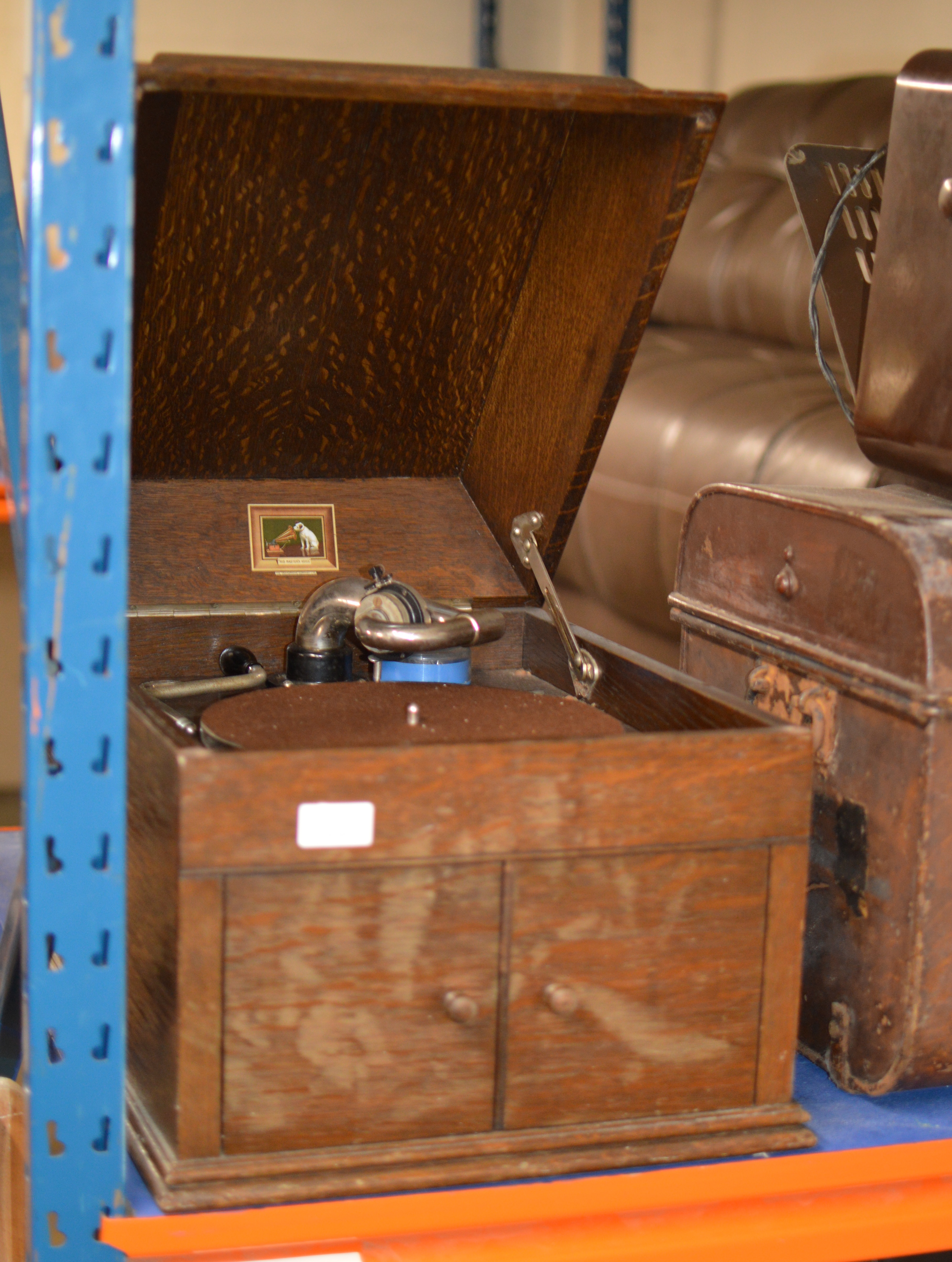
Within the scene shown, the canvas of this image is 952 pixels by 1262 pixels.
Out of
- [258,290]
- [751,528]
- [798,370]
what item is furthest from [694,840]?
[798,370]

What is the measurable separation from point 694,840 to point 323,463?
0.73 meters

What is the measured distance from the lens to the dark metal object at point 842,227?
4.53 feet

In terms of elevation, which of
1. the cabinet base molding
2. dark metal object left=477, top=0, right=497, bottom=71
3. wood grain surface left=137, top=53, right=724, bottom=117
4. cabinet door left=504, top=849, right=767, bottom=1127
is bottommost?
the cabinet base molding

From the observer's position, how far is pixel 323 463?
4.97 ft

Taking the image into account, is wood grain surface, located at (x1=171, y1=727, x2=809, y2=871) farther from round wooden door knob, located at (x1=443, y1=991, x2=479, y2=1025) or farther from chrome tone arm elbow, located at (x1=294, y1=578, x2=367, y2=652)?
chrome tone arm elbow, located at (x1=294, y1=578, x2=367, y2=652)

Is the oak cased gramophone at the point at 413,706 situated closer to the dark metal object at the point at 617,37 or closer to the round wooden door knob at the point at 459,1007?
Answer: the round wooden door knob at the point at 459,1007

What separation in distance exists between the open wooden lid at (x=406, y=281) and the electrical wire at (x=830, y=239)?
0.24 m

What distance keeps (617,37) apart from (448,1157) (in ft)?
10.7

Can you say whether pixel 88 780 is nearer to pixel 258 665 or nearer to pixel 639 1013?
pixel 639 1013

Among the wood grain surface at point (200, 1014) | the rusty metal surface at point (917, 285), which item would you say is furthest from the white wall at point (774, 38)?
the wood grain surface at point (200, 1014)

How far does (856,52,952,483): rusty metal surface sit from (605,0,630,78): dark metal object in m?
2.51

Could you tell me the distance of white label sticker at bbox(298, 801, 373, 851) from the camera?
86 centimetres

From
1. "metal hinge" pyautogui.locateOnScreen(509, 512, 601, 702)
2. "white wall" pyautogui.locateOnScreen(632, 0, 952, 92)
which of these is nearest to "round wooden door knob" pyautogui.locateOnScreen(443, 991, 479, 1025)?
"metal hinge" pyautogui.locateOnScreen(509, 512, 601, 702)

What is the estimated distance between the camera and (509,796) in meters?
0.89
